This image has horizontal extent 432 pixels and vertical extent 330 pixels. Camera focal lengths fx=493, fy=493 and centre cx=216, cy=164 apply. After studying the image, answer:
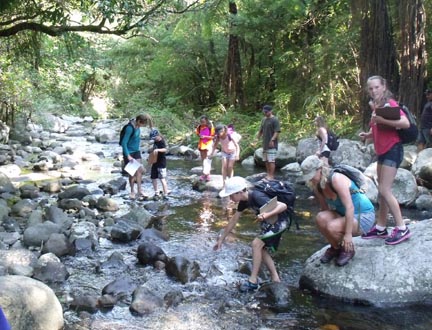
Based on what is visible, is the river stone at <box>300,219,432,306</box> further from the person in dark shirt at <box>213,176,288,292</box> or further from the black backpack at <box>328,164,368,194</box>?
the black backpack at <box>328,164,368,194</box>

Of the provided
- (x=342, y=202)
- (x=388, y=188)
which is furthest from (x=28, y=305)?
(x=388, y=188)

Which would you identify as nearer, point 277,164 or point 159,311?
point 159,311

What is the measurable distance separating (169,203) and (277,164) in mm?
5152

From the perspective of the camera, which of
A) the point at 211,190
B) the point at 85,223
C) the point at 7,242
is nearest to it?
the point at 7,242

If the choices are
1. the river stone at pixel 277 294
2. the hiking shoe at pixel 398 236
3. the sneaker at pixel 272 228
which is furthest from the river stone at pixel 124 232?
the hiking shoe at pixel 398 236

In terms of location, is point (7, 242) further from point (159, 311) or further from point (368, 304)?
point (368, 304)

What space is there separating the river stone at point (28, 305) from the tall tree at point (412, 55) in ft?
37.0

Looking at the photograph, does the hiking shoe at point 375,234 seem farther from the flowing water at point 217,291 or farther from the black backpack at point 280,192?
the black backpack at point 280,192

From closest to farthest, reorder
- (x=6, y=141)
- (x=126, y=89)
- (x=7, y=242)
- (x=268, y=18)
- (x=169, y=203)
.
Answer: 1. (x=7, y=242)
2. (x=169, y=203)
3. (x=6, y=141)
4. (x=268, y=18)
5. (x=126, y=89)

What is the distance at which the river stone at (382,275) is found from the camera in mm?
4840

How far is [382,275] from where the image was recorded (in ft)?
16.2

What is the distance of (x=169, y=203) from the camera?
9.73 metres

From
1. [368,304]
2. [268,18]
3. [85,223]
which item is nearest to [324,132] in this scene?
[85,223]

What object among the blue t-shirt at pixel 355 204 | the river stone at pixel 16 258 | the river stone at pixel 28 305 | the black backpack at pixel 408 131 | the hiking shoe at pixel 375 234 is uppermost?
the black backpack at pixel 408 131
